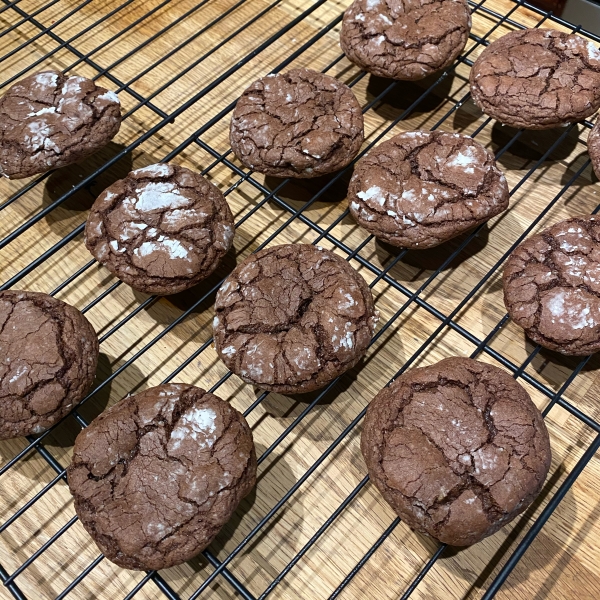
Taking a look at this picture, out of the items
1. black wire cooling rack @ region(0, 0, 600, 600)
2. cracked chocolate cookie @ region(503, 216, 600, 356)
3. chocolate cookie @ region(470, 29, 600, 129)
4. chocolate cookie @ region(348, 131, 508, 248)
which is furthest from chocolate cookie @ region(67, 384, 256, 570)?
chocolate cookie @ region(470, 29, 600, 129)

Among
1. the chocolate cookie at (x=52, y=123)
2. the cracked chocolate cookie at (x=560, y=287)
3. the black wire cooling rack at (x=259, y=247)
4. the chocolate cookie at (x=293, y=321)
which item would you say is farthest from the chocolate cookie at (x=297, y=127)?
the cracked chocolate cookie at (x=560, y=287)

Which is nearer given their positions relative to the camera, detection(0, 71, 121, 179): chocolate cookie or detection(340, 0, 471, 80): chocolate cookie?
detection(0, 71, 121, 179): chocolate cookie

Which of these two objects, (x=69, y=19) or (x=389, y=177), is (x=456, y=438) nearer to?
(x=389, y=177)

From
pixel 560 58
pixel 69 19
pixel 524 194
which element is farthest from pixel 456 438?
pixel 69 19

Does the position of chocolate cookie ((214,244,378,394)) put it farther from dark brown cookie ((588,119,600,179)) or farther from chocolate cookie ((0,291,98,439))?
dark brown cookie ((588,119,600,179))

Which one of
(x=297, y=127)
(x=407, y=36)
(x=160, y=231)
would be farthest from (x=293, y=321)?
(x=407, y=36)
